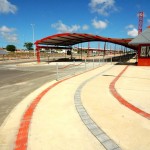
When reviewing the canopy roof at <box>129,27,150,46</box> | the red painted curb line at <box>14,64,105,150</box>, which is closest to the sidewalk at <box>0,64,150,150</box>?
the red painted curb line at <box>14,64,105,150</box>

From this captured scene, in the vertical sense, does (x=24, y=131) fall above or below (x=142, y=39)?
below

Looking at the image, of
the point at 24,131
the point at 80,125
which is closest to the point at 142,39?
the point at 80,125

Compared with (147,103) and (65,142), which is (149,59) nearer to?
(147,103)

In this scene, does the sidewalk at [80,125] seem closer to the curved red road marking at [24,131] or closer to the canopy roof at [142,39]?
the curved red road marking at [24,131]

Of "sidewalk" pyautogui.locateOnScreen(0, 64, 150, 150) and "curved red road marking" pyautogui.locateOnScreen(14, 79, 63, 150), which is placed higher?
"sidewalk" pyautogui.locateOnScreen(0, 64, 150, 150)

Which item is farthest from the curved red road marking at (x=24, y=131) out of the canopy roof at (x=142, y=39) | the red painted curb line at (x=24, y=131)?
the canopy roof at (x=142, y=39)

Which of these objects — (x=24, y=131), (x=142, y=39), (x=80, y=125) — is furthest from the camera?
(x=142, y=39)

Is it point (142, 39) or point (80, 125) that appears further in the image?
point (142, 39)

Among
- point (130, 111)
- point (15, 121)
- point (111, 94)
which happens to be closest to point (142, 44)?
point (111, 94)

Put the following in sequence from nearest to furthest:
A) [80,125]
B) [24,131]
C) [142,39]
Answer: [24,131], [80,125], [142,39]

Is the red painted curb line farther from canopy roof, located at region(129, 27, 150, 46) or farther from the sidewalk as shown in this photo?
canopy roof, located at region(129, 27, 150, 46)

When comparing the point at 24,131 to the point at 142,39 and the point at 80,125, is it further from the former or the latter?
the point at 142,39

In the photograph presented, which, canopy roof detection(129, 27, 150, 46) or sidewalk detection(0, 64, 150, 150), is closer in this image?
sidewalk detection(0, 64, 150, 150)

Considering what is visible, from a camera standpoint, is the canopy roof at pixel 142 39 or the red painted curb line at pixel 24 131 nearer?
the red painted curb line at pixel 24 131
